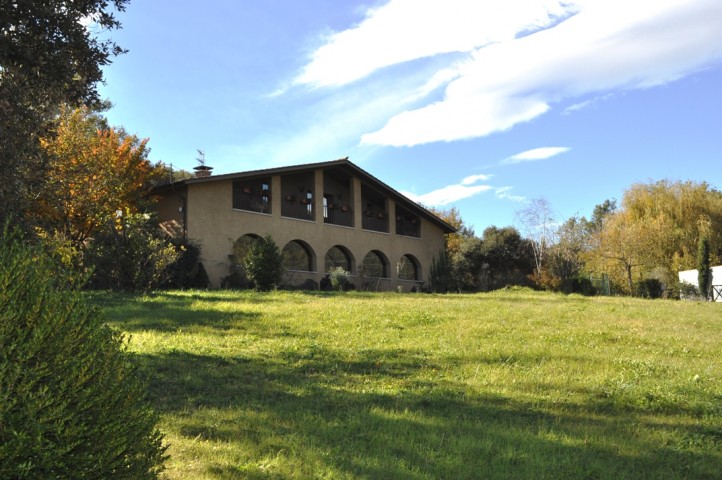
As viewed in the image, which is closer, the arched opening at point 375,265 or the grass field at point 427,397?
the grass field at point 427,397

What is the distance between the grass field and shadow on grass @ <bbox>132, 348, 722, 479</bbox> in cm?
2

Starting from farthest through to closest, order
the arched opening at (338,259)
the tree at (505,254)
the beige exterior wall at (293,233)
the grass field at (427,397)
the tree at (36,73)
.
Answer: the tree at (505,254) < the arched opening at (338,259) < the beige exterior wall at (293,233) < the tree at (36,73) < the grass field at (427,397)

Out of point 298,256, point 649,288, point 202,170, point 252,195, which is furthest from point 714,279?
point 202,170

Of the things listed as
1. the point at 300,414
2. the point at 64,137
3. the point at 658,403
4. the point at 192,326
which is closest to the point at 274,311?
the point at 192,326

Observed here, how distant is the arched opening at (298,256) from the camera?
28413 mm

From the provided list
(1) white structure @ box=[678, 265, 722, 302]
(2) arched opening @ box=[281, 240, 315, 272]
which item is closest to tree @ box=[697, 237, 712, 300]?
(1) white structure @ box=[678, 265, 722, 302]

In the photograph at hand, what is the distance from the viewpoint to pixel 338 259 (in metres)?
32.7

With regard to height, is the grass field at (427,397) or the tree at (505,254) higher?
the tree at (505,254)

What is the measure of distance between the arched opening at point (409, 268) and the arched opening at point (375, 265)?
1250 mm

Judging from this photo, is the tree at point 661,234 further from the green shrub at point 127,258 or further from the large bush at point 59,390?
the large bush at point 59,390

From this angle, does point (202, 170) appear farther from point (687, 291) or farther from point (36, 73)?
point (687, 291)

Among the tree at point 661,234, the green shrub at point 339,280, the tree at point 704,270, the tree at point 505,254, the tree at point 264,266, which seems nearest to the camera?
the tree at point 264,266

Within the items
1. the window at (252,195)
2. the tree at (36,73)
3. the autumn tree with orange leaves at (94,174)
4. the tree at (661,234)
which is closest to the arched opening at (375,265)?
the window at (252,195)

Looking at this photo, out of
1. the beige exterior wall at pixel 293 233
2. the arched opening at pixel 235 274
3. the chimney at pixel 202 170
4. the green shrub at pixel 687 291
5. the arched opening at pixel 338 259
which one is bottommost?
the green shrub at pixel 687 291
